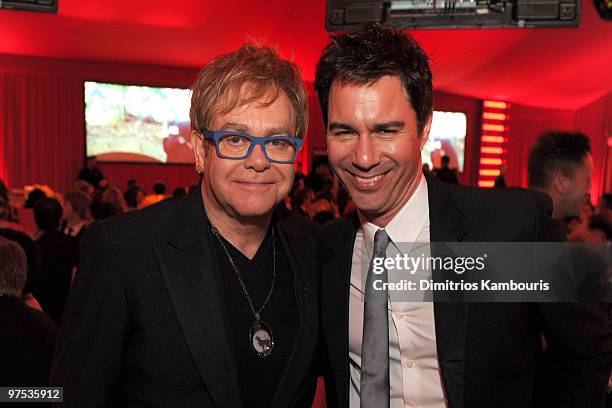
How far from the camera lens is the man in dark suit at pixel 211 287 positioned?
4.69 ft

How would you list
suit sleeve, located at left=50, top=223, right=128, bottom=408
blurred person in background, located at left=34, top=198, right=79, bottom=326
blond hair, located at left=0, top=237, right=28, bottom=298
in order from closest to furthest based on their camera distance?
suit sleeve, located at left=50, top=223, right=128, bottom=408 < blond hair, located at left=0, top=237, right=28, bottom=298 < blurred person in background, located at left=34, top=198, right=79, bottom=326

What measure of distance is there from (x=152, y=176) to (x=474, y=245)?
11461mm

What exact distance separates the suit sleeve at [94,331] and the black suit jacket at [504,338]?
1.92 ft

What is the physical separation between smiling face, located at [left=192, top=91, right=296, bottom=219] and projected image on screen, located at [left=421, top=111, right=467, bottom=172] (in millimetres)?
13263

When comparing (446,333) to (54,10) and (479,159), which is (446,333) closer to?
(54,10)

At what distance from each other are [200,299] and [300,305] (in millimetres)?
306

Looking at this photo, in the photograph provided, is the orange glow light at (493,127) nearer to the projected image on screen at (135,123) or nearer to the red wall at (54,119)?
the red wall at (54,119)

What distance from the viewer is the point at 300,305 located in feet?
5.40

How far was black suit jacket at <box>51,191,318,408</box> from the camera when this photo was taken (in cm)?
142

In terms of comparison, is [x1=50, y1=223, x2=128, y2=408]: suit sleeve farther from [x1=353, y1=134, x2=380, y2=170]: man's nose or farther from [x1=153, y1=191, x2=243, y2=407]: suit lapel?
[x1=353, y1=134, x2=380, y2=170]: man's nose

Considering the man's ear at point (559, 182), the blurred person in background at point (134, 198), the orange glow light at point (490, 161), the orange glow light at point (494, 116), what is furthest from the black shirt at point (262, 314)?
the orange glow light at point (490, 161)

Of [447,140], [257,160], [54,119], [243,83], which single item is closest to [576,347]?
[257,160]

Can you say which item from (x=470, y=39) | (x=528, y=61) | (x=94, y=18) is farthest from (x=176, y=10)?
(x=528, y=61)

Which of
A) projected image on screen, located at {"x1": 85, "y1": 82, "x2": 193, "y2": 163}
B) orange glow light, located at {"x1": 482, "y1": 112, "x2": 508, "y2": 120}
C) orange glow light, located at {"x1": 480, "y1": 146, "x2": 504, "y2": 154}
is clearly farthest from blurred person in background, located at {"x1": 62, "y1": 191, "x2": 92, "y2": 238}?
orange glow light, located at {"x1": 480, "y1": 146, "x2": 504, "y2": 154}
